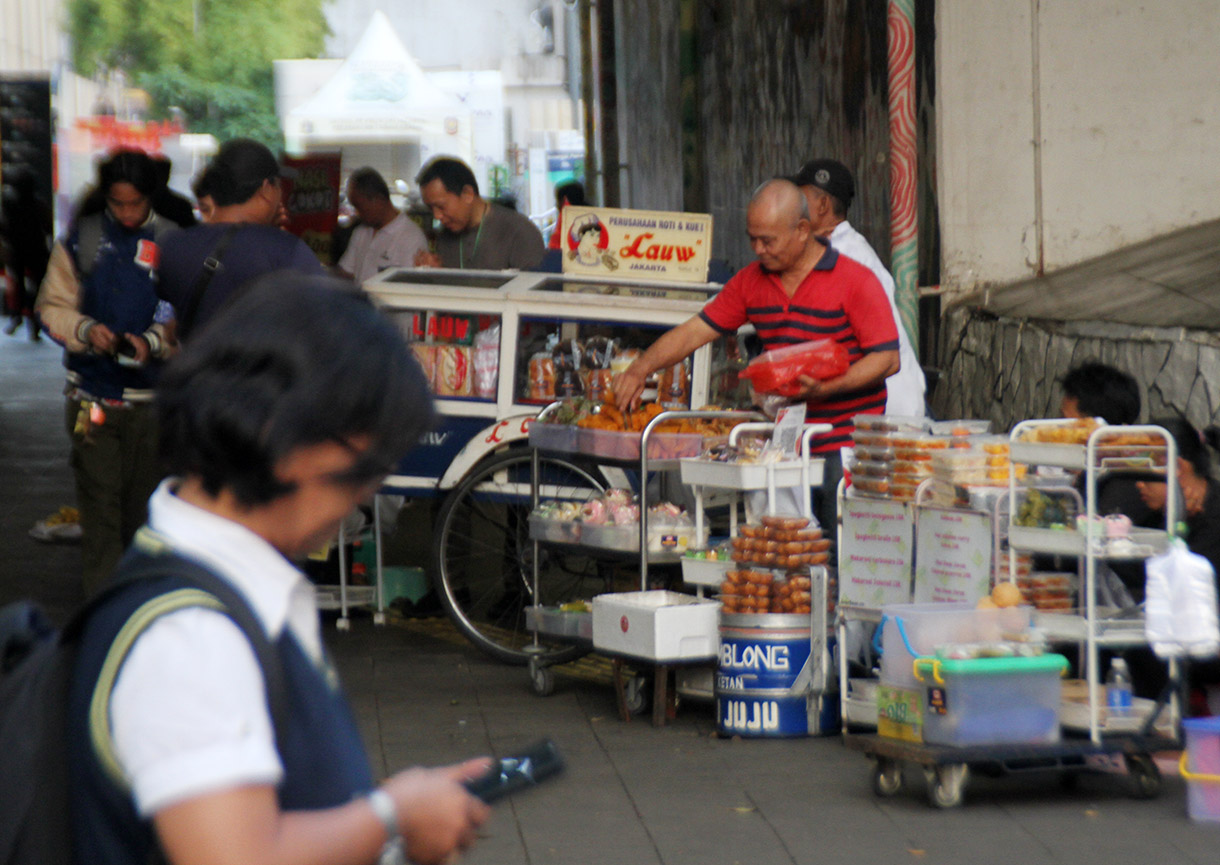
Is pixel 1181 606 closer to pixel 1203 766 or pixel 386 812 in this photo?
pixel 1203 766

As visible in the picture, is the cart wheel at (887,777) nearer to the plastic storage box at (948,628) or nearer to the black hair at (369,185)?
the plastic storage box at (948,628)

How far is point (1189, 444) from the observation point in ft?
17.3

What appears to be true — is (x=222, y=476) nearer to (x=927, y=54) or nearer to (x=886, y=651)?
(x=886, y=651)

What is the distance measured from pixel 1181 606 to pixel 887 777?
0.97 metres

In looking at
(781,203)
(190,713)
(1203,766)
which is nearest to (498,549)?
(781,203)

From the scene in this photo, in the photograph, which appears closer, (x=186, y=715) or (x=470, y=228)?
(x=186, y=715)

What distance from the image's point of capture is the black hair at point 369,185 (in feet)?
32.2

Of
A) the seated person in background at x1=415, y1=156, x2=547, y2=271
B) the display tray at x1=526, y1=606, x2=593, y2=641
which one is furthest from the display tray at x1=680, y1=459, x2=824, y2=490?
the seated person in background at x1=415, y1=156, x2=547, y2=271

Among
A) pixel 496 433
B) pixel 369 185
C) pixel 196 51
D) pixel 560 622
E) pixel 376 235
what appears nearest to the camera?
pixel 560 622

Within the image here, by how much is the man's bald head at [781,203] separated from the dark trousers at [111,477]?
2.44m

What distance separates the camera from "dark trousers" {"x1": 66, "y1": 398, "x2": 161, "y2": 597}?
252 inches

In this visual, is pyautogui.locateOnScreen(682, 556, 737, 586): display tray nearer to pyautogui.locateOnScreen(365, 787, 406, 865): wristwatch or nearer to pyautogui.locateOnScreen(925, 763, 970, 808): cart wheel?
pyautogui.locateOnScreen(925, 763, 970, 808): cart wheel

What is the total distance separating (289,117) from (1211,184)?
39.8 m

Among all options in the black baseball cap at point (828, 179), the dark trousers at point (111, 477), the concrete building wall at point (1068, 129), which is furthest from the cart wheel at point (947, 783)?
the concrete building wall at point (1068, 129)
